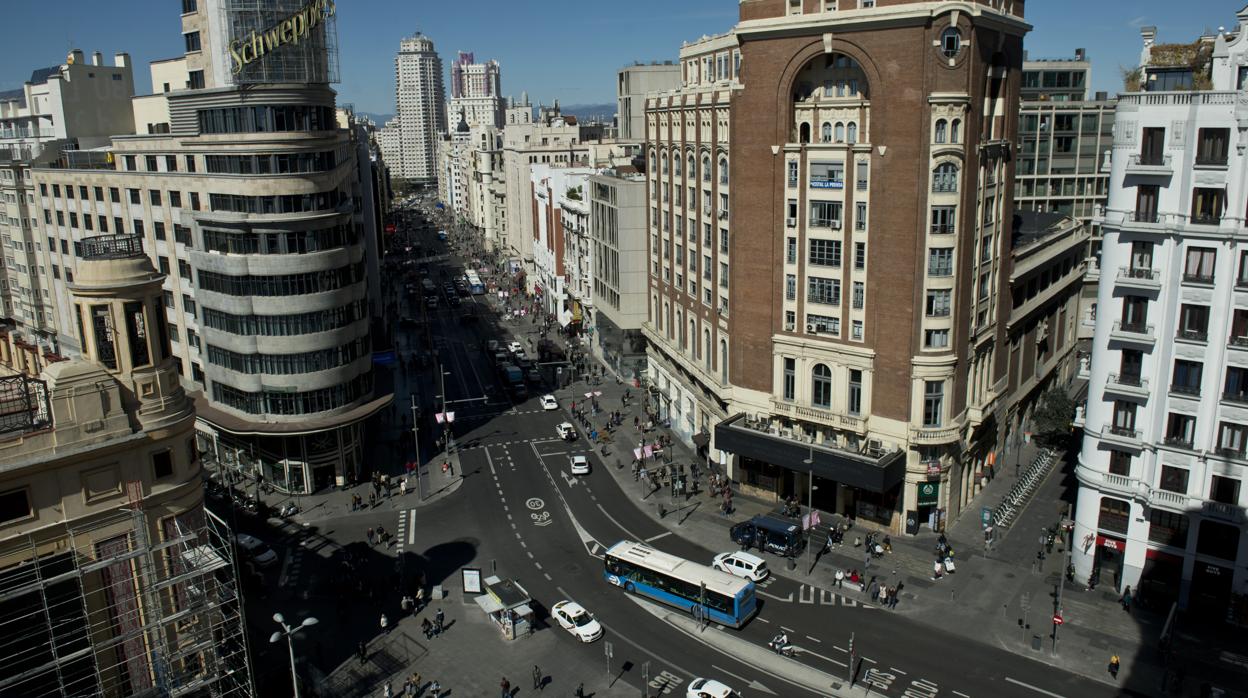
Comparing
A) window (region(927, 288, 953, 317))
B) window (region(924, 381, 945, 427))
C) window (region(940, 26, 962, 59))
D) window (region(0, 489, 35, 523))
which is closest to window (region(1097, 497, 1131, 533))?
window (region(924, 381, 945, 427))

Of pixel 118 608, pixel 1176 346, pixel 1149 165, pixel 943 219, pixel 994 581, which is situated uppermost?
pixel 1149 165

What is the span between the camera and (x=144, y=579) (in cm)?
3981

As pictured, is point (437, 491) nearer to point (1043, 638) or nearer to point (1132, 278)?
point (1043, 638)

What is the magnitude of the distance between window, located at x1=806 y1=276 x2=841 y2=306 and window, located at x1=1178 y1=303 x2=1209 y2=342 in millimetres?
21434

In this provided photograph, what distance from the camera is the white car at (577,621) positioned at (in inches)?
2088

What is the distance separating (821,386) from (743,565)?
15.9m

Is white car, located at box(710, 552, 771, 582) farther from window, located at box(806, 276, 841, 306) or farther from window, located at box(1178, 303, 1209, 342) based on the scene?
window, located at box(1178, 303, 1209, 342)

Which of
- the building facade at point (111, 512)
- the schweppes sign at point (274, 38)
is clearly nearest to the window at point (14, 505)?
the building facade at point (111, 512)

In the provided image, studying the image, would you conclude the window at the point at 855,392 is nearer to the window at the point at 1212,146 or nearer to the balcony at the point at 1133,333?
the balcony at the point at 1133,333

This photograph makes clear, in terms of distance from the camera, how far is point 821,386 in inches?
2680

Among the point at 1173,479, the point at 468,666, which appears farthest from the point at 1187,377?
the point at 468,666

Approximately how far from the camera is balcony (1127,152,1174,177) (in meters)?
51.6

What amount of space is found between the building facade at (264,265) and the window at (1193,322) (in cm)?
5974

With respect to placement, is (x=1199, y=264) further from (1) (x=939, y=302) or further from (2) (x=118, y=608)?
(2) (x=118, y=608)
